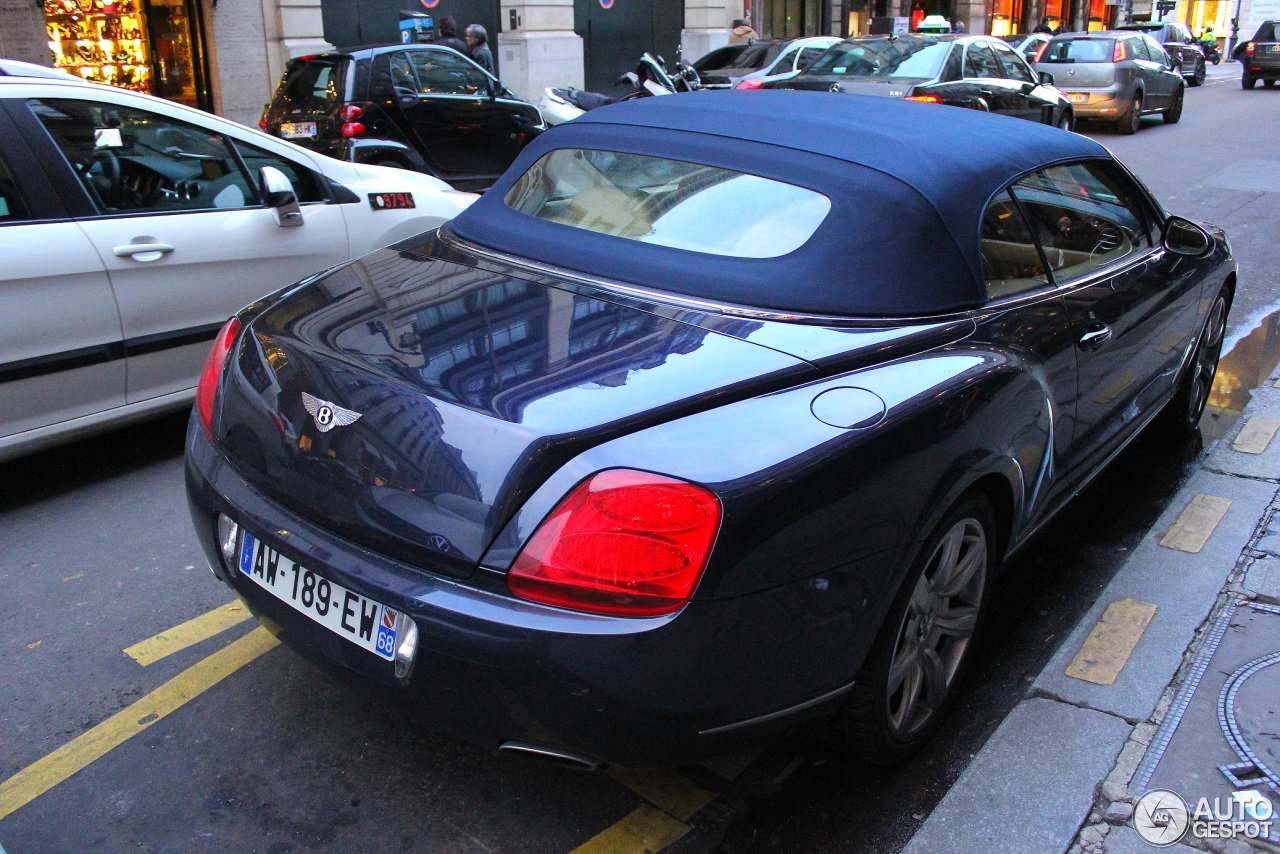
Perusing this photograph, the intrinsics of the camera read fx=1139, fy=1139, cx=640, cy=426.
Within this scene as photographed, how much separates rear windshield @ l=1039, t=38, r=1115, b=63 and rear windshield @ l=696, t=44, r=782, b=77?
496cm

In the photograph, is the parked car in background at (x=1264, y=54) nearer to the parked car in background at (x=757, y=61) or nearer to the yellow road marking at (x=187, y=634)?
the parked car in background at (x=757, y=61)

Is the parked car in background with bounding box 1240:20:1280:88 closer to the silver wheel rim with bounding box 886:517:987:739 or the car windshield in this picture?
the car windshield

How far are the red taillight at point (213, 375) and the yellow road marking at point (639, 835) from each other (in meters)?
1.36

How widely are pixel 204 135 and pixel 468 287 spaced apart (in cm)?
249

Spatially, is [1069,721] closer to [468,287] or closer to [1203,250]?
[468,287]

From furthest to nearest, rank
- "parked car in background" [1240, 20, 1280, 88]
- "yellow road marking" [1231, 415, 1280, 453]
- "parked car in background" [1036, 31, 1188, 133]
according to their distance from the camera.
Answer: "parked car in background" [1240, 20, 1280, 88]
"parked car in background" [1036, 31, 1188, 133]
"yellow road marking" [1231, 415, 1280, 453]

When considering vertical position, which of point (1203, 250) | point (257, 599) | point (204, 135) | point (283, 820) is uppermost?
point (204, 135)

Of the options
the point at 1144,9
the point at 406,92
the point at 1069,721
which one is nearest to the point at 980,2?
the point at 1144,9

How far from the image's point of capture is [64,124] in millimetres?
4293

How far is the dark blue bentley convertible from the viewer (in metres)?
2.16

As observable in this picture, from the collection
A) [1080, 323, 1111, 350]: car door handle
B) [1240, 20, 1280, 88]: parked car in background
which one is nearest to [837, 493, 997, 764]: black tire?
[1080, 323, 1111, 350]: car door handle

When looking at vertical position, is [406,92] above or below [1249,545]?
above

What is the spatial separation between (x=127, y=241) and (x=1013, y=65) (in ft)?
44.5

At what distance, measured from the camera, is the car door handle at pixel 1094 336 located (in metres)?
3.28
